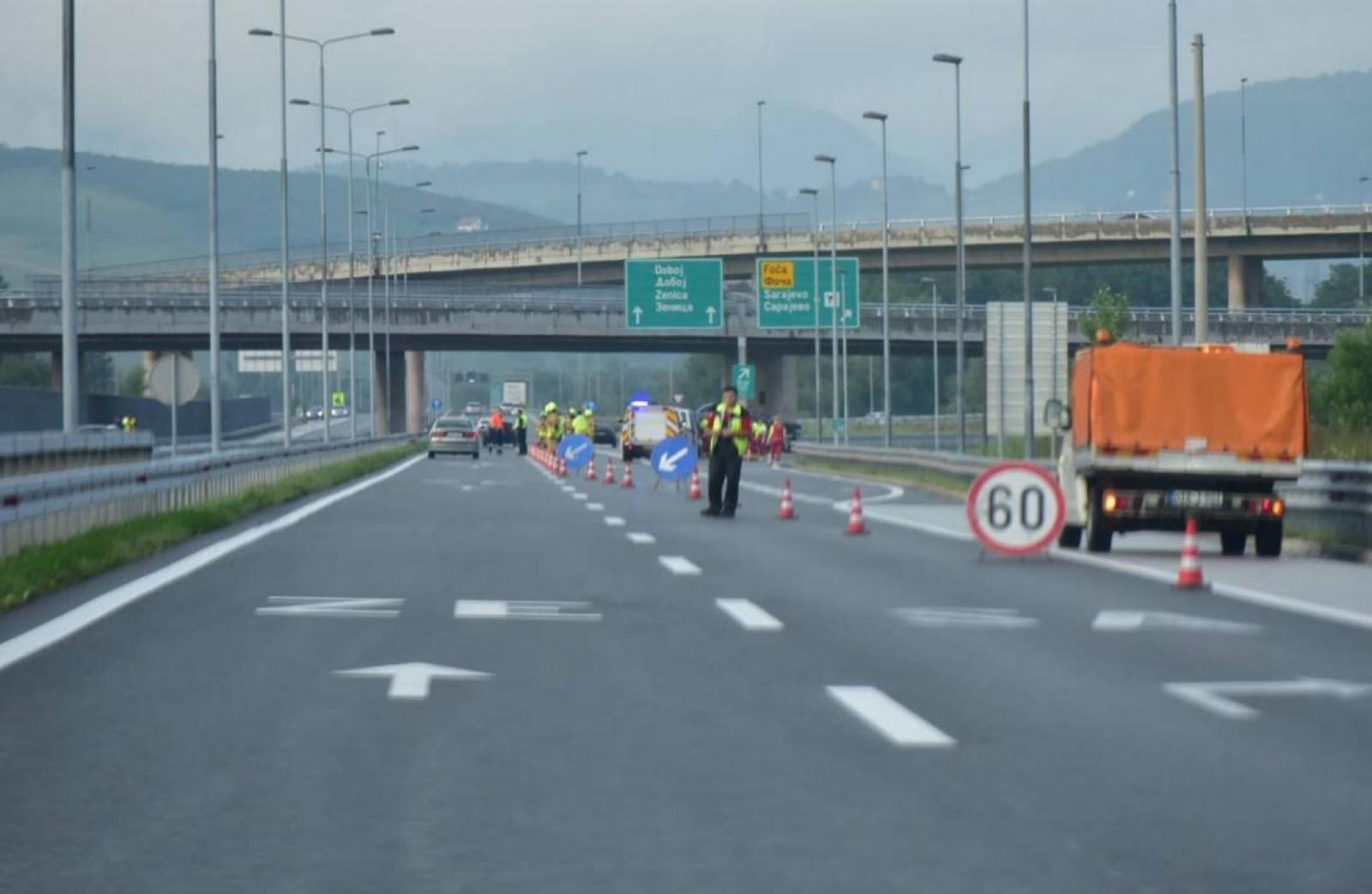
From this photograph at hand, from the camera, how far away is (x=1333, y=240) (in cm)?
9381

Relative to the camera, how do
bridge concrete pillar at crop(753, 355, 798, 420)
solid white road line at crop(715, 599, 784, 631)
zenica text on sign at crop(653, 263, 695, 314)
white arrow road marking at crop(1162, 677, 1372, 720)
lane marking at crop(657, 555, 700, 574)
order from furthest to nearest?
bridge concrete pillar at crop(753, 355, 798, 420) < zenica text on sign at crop(653, 263, 695, 314) < lane marking at crop(657, 555, 700, 574) < solid white road line at crop(715, 599, 784, 631) < white arrow road marking at crop(1162, 677, 1372, 720)

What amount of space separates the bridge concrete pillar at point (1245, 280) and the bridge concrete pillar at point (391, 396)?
35282 mm

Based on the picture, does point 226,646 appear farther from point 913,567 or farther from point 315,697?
point 913,567

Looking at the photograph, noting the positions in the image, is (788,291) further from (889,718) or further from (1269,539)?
(889,718)

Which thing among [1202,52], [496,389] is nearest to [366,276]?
[496,389]

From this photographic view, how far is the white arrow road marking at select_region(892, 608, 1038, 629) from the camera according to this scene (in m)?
15.2

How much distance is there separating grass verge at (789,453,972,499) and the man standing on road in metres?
10.6

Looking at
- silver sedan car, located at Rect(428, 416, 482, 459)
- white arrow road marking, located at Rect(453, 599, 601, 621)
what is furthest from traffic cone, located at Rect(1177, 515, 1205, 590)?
silver sedan car, located at Rect(428, 416, 482, 459)

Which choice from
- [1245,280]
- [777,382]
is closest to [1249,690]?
[1245,280]

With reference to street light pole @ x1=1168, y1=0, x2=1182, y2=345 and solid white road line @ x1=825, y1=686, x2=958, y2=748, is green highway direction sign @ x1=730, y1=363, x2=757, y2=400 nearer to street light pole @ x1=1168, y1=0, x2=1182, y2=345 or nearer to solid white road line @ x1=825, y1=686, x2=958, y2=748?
street light pole @ x1=1168, y1=0, x2=1182, y2=345

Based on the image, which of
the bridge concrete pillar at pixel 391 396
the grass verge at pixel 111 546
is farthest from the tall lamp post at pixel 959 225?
the bridge concrete pillar at pixel 391 396

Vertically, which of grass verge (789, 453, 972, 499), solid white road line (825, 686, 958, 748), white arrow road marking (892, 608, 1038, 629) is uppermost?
solid white road line (825, 686, 958, 748)

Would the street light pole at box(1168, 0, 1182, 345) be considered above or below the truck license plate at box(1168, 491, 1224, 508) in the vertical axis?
above

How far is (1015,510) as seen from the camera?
2144 centimetres
